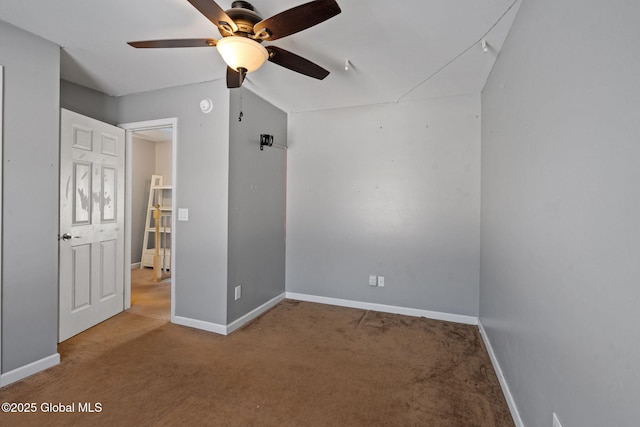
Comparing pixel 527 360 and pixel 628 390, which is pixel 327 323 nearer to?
pixel 527 360

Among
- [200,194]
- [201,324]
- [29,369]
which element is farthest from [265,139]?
[29,369]

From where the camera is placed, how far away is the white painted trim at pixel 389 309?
3080mm

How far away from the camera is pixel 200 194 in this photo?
2826mm

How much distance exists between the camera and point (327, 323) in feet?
9.99

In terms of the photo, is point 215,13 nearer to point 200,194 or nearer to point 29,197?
point 200,194

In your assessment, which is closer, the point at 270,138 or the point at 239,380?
the point at 239,380

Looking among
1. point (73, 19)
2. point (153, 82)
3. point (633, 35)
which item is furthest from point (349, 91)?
point (633, 35)

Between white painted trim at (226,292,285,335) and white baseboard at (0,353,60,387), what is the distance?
1263 mm

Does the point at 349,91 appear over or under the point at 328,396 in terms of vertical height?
over

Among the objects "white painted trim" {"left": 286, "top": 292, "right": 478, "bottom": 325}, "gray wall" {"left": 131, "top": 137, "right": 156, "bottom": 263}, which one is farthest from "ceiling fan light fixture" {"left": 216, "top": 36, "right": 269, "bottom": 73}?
"gray wall" {"left": 131, "top": 137, "right": 156, "bottom": 263}

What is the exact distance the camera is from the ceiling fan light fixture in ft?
5.04

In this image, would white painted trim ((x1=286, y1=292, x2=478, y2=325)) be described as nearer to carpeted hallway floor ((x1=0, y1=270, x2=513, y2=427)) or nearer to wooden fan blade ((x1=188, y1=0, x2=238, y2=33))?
carpeted hallway floor ((x1=0, y1=270, x2=513, y2=427))

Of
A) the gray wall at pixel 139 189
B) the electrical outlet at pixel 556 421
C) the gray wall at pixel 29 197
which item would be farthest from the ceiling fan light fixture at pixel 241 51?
the gray wall at pixel 139 189

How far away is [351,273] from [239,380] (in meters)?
1.81
